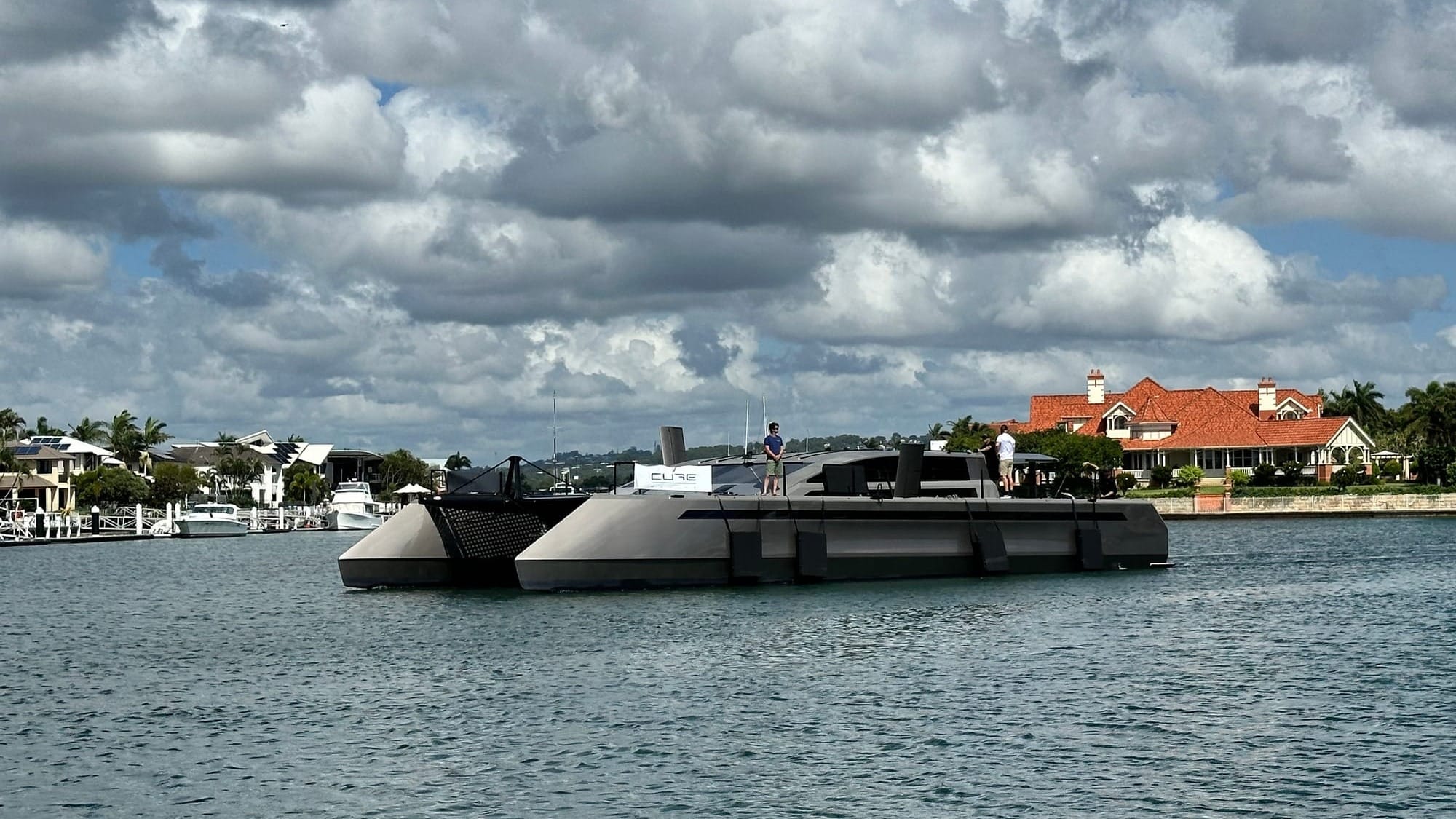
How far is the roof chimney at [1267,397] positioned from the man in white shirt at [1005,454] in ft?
318

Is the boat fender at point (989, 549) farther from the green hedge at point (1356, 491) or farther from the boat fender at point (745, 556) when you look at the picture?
the green hedge at point (1356, 491)

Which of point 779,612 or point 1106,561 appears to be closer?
point 779,612

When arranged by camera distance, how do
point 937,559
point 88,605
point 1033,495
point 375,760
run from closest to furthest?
point 375,760, point 937,559, point 88,605, point 1033,495

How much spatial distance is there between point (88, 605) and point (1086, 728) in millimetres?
27093

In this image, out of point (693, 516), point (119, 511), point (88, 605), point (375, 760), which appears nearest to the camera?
point (375, 760)

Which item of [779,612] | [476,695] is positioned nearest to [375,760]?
[476,695]

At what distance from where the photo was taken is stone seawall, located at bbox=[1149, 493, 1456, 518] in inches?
3706

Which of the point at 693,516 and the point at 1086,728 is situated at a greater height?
the point at 693,516

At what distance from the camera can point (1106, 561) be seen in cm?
3803

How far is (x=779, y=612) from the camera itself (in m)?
28.5

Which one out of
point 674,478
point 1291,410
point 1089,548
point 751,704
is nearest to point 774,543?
point 674,478

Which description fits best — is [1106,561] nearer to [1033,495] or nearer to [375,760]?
[1033,495]

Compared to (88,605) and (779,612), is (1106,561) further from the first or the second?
(88,605)

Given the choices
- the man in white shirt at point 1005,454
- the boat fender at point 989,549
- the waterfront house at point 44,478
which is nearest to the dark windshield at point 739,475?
the boat fender at point 989,549
